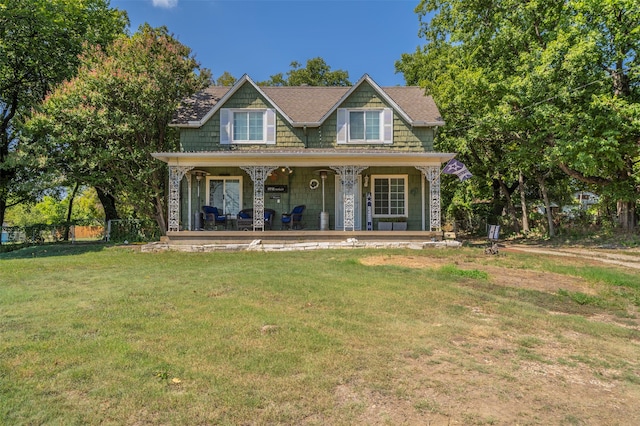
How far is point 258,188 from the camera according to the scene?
15359mm

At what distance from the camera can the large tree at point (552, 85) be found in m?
14.9

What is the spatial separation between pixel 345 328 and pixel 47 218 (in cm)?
5300

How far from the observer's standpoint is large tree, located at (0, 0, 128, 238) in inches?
752

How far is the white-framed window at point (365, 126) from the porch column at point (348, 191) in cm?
210

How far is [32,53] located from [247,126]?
12489 mm

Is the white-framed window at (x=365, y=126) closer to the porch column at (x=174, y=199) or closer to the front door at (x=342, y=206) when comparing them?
the front door at (x=342, y=206)

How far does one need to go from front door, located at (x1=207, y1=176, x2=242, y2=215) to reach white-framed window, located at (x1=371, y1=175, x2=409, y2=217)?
5889mm

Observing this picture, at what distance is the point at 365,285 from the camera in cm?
771

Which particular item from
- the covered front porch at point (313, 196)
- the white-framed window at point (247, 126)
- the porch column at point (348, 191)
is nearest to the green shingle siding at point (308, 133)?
the white-framed window at point (247, 126)

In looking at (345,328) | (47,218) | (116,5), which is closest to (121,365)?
(345,328)

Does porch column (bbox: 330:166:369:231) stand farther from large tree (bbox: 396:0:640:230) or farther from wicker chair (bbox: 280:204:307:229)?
large tree (bbox: 396:0:640:230)

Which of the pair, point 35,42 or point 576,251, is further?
point 35,42

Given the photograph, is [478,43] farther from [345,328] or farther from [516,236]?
[345,328]

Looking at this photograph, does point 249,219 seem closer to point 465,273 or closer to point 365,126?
point 365,126
